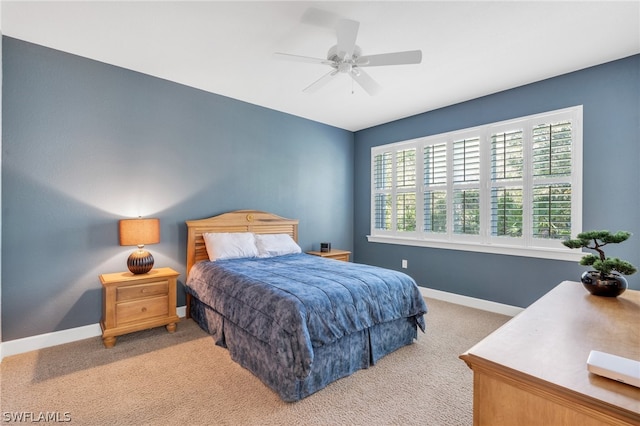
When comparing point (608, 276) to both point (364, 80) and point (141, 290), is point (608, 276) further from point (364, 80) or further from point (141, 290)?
point (141, 290)

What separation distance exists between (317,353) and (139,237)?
2.03m

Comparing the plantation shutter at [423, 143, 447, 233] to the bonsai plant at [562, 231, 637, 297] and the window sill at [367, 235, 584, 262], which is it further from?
the bonsai plant at [562, 231, 637, 297]

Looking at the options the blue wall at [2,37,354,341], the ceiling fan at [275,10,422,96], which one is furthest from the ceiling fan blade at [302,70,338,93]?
the blue wall at [2,37,354,341]

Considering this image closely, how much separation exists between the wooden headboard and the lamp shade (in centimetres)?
56

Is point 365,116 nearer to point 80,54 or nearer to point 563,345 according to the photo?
point 80,54

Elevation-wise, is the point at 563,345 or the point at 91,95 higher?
the point at 91,95

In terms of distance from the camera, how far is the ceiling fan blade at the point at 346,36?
6.62 feet

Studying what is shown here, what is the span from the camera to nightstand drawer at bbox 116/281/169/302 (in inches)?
108

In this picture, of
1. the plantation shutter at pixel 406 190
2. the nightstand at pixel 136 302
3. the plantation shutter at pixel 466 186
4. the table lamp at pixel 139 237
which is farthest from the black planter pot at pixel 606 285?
the table lamp at pixel 139 237

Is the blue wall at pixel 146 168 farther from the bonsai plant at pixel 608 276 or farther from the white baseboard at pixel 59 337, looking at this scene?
the bonsai plant at pixel 608 276

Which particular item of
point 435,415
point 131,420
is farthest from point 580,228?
point 131,420

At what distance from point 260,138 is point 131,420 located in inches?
134

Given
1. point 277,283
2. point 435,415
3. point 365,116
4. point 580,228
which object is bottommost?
point 435,415

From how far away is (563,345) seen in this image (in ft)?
3.40
